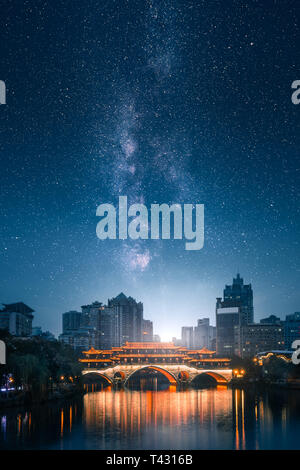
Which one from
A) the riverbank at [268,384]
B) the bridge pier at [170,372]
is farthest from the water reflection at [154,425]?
the bridge pier at [170,372]

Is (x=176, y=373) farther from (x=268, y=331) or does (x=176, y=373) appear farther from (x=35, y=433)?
(x=268, y=331)

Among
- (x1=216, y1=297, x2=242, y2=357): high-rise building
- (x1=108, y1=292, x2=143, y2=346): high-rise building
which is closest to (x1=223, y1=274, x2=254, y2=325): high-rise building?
(x1=216, y1=297, x2=242, y2=357): high-rise building

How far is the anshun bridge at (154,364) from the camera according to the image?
7081 centimetres

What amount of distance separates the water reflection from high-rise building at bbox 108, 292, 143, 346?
10190 centimetres

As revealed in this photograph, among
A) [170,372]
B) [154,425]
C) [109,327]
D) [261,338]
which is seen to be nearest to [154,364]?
[170,372]

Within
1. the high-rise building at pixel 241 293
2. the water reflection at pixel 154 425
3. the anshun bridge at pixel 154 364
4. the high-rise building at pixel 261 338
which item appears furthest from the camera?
the high-rise building at pixel 241 293

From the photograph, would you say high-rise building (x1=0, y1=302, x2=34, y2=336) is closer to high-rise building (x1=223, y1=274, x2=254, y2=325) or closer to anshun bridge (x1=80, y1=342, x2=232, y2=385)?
anshun bridge (x1=80, y1=342, x2=232, y2=385)

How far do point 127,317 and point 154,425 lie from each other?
12142 cm

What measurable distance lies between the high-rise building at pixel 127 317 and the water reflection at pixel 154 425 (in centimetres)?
10190

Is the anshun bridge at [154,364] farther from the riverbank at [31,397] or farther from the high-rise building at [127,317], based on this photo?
the high-rise building at [127,317]

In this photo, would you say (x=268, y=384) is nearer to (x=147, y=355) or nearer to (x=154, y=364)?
(x=154, y=364)
